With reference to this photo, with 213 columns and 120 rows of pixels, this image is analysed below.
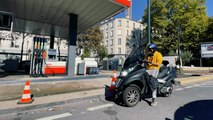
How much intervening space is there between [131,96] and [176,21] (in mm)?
24589

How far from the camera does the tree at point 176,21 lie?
23.8m

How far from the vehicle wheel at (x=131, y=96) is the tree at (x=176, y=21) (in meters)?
22.6

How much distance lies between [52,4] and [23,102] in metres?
6.83

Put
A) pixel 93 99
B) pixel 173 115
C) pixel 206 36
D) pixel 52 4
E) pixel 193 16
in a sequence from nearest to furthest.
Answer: pixel 173 115 < pixel 93 99 < pixel 52 4 < pixel 193 16 < pixel 206 36

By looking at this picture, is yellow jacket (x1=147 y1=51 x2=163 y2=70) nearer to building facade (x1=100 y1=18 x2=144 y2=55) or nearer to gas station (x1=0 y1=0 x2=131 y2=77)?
gas station (x1=0 y1=0 x2=131 y2=77)

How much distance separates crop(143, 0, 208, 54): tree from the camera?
2375 cm

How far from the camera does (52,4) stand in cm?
899

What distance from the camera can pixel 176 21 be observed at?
80.7 feet

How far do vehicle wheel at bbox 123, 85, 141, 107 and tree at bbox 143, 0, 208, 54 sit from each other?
22.6 m

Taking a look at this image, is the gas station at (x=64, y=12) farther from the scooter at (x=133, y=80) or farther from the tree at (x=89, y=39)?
the tree at (x=89, y=39)

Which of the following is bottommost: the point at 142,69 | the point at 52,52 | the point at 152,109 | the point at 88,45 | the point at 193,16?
the point at 152,109

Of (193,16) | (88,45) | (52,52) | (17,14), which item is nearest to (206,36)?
(193,16)

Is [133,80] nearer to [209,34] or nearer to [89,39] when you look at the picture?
[89,39]

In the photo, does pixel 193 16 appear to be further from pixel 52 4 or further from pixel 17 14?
pixel 17 14
